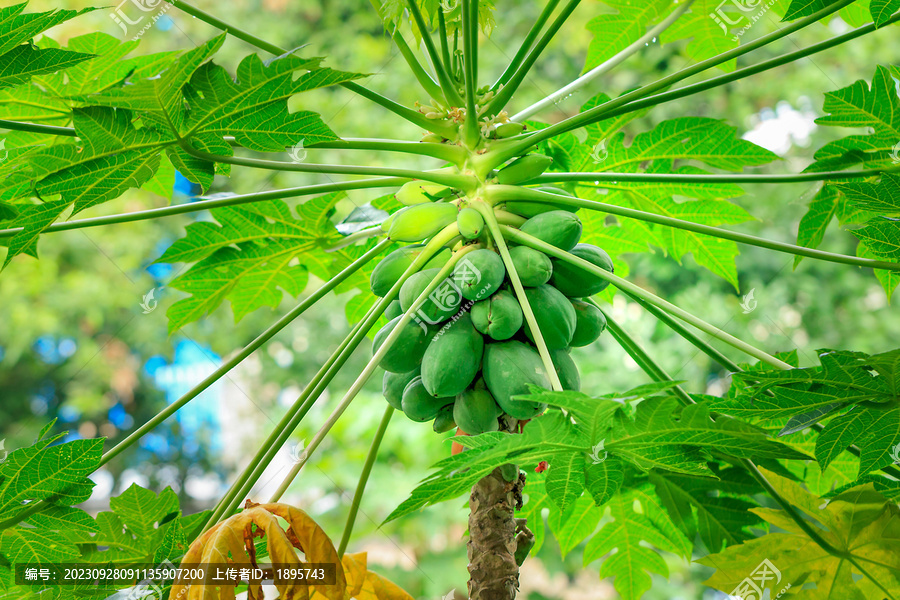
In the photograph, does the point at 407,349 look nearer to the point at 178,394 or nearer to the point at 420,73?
the point at 420,73

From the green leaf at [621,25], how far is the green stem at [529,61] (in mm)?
177

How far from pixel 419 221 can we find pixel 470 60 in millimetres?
259

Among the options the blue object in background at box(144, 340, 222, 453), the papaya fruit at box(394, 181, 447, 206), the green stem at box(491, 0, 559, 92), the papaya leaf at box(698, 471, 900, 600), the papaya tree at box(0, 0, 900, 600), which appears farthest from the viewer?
the blue object in background at box(144, 340, 222, 453)

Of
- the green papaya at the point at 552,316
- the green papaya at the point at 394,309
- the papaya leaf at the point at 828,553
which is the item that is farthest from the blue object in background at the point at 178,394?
the papaya leaf at the point at 828,553

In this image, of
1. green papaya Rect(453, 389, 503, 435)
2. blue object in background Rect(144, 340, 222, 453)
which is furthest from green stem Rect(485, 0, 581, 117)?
blue object in background Rect(144, 340, 222, 453)

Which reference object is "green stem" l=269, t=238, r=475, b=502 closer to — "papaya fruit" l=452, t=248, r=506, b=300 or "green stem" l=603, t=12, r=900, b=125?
"papaya fruit" l=452, t=248, r=506, b=300

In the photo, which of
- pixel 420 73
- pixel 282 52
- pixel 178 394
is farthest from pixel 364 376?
pixel 178 394

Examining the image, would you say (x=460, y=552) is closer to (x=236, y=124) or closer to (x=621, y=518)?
(x=621, y=518)

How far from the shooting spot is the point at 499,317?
905mm

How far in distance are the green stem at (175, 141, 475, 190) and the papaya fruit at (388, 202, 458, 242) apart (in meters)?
0.05

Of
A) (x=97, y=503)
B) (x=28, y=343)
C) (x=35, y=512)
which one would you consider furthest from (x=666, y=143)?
(x=97, y=503)

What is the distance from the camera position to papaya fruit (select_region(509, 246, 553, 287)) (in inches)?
36.8

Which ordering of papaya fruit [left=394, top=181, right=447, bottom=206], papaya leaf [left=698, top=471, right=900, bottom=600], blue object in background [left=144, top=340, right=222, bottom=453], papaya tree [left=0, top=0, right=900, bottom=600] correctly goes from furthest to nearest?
blue object in background [left=144, top=340, right=222, bottom=453] < papaya fruit [left=394, top=181, right=447, bottom=206] < papaya leaf [left=698, top=471, right=900, bottom=600] < papaya tree [left=0, top=0, right=900, bottom=600]

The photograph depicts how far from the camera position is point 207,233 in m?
1.18
